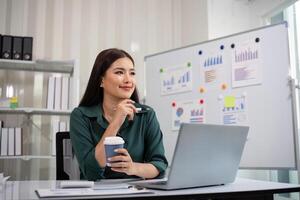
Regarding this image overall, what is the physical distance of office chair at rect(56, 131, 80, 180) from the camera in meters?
1.89

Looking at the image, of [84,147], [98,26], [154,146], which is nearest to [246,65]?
[154,146]

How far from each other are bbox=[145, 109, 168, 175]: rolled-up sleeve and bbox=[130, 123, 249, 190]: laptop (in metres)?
0.42

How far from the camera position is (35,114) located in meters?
3.15

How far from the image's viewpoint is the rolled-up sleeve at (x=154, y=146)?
61.4 inches

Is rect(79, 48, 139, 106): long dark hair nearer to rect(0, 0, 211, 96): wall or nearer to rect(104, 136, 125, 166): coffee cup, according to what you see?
rect(104, 136, 125, 166): coffee cup

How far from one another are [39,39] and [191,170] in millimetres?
2655

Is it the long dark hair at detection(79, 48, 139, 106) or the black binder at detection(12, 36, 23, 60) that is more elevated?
the black binder at detection(12, 36, 23, 60)

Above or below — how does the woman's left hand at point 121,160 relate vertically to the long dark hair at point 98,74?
below

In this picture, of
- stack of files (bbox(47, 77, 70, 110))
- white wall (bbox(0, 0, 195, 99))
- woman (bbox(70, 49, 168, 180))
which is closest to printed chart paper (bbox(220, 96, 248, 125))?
woman (bbox(70, 49, 168, 180))

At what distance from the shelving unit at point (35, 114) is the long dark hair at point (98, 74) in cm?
123

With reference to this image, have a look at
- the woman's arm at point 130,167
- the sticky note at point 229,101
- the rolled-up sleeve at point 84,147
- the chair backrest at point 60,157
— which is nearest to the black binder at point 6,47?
the chair backrest at point 60,157

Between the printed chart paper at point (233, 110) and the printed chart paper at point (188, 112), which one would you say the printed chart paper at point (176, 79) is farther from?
the printed chart paper at point (233, 110)

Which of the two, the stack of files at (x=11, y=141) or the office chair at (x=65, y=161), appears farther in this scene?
the stack of files at (x=11, y=141)

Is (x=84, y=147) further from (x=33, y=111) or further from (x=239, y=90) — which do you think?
(x=33, y=111)
